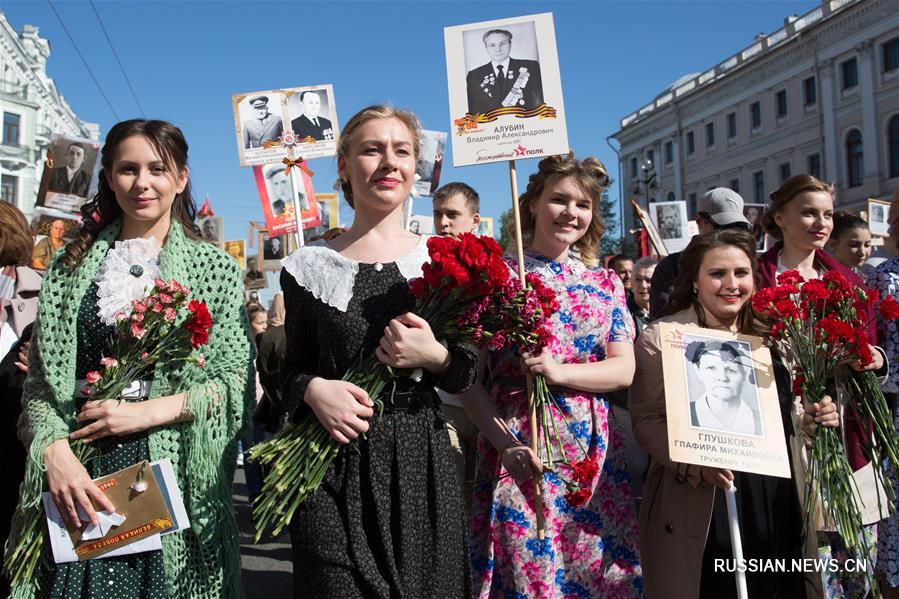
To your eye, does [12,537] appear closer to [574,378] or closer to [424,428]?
[424,428]

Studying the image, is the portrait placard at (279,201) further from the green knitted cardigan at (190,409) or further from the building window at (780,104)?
the building window at (780,104)

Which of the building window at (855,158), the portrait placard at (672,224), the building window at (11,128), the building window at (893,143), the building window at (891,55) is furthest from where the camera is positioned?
the building window at (11,128)

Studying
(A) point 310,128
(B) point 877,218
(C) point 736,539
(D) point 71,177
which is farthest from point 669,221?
(C) point 736,539

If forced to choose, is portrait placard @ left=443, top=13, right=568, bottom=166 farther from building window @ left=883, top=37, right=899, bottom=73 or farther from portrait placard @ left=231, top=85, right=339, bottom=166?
building window @ left=883, top=37, right=899, bottom=73

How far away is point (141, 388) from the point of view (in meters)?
2.54

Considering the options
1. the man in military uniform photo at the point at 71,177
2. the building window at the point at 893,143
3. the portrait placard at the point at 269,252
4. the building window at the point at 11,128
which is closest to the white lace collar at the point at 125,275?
the man in military uniform photo at the point at 71,177

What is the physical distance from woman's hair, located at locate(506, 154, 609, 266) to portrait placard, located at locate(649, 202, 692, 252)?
6706 millimetres

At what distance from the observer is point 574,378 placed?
9.22 ft

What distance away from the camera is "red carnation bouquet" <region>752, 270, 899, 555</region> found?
2.92 m

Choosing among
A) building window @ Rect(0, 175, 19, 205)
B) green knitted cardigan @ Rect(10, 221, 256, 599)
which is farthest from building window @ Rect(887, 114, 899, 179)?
building window @ Rect(0, 175, 19, 205)

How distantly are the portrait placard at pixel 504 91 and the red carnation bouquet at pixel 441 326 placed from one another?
796 mm

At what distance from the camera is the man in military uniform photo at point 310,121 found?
6.88 m

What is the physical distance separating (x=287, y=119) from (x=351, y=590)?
17.5 feet

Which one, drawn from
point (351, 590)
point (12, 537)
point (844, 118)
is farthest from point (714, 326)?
point (844, 118)
